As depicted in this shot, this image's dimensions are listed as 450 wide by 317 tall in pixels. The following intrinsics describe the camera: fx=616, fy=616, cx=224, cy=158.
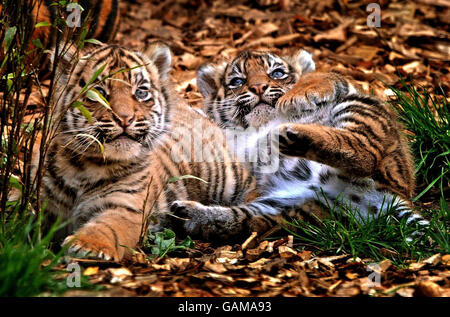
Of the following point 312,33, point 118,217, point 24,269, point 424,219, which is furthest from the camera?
point 312,33

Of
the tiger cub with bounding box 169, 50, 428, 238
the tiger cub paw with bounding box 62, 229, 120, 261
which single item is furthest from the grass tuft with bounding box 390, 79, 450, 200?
the tiger cub paw with bounding box 62, 229, 120, 261

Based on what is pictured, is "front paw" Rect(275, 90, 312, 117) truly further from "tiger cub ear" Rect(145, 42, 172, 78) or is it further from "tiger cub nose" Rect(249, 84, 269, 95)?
"tiger cub ear" Rect(145, 42, 172, 78)

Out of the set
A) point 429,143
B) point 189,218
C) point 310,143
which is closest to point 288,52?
point 429,143

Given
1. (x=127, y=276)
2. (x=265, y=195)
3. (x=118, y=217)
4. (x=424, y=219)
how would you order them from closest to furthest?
(x=127, y=276) < (x=118, y=217) < (x=424, y=219) < (x=265, y=195)

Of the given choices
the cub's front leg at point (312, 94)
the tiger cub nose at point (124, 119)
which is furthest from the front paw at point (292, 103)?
the tiger cub nose at point (124, 119)

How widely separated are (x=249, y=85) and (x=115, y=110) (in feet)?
5.35

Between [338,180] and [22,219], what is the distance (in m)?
2.10

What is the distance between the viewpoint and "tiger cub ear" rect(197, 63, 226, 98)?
5336 mm

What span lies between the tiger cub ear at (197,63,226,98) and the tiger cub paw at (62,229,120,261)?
7.97 ft

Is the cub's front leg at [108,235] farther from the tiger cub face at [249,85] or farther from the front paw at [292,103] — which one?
the tiger cub face at [249,85]
